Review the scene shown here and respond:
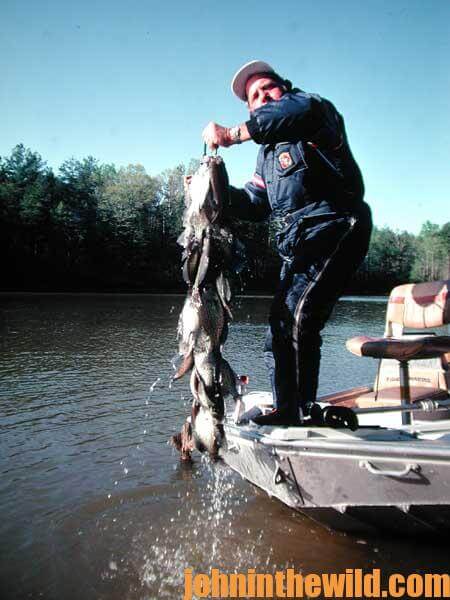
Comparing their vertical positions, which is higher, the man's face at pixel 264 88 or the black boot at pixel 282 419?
the man's face at pixel 264 88

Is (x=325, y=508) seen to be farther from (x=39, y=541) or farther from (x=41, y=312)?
(x=41, y=312)

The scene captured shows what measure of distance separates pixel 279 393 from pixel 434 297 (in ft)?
5.58

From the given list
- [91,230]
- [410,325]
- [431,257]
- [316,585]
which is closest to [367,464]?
[316,585]

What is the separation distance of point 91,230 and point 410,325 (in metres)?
56.5

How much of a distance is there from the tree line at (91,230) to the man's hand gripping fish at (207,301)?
135ft

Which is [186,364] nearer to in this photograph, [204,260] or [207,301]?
[207,301]

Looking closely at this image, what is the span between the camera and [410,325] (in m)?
4.27

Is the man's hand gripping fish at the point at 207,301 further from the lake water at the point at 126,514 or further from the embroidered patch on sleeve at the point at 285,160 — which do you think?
the lake water at the point at 126,514

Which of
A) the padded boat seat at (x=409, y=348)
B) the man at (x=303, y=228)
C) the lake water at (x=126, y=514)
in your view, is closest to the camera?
the man at (x=303, y=228)

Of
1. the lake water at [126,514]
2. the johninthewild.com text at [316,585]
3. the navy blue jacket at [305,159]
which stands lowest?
the johninthewild.com text at [316,585]

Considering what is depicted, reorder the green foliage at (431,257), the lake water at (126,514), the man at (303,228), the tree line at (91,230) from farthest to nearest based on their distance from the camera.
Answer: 1. the green foliage at (431,257)
2. the tree line at (91,230)
3. the lake water at (126,514)
4. the man at (303,228)

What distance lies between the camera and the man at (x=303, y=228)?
2975 millimetres

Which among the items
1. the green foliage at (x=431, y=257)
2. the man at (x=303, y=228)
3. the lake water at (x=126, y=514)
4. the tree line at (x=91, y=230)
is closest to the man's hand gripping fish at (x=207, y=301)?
the man at (x=303, y=228)

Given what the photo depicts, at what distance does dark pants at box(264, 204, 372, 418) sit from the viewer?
310 centimetres
